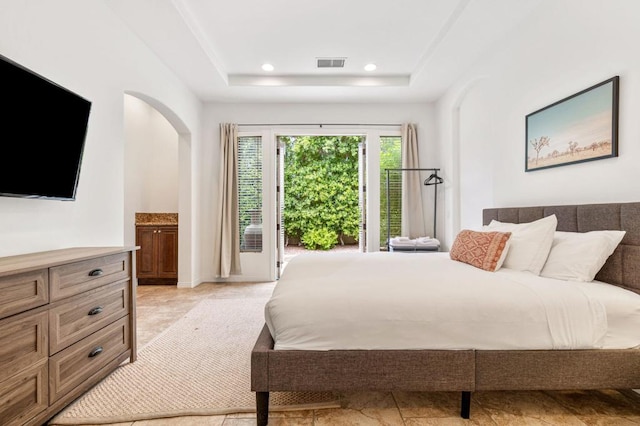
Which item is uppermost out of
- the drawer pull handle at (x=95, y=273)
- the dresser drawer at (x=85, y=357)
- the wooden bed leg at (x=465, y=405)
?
the drawer pull handle at (x=95, y=273)

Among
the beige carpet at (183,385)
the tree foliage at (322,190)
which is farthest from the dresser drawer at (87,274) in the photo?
the tree foliage at (322,190)

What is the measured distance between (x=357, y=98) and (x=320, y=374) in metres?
4.01

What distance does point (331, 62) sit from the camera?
380cm

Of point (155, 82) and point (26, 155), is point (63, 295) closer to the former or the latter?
point (26, 155)

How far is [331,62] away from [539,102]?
2310 mm

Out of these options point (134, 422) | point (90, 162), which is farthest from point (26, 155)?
point (134, 422)

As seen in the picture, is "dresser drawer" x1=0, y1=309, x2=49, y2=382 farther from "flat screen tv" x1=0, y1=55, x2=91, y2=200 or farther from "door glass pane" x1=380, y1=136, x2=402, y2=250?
"door glass pane" x1=380, y1=136, x2=402, y2=250

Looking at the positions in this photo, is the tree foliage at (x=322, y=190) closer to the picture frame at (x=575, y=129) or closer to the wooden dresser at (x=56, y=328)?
the picture frame at (x=575, y=129)

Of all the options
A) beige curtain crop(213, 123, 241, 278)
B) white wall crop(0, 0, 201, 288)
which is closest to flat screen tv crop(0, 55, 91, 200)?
white wall crop(0, 0, 201, 288)

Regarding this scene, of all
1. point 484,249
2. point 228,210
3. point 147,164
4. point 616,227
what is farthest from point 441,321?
point 147,164

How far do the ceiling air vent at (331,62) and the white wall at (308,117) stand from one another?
960 mm

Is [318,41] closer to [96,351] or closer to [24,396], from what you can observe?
[96,351]

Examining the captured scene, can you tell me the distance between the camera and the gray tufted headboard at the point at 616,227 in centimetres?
173

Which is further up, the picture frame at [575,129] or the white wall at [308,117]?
the white wall at [308,117]
